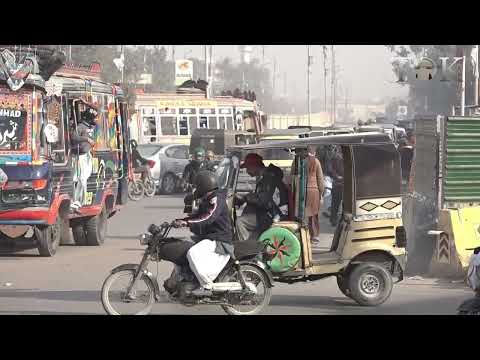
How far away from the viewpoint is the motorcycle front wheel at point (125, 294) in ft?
31.9

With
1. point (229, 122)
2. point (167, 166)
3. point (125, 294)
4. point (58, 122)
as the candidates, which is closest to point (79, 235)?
point (58, 122)

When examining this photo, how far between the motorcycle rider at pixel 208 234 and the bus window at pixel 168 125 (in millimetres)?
30961

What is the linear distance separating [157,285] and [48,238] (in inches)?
237

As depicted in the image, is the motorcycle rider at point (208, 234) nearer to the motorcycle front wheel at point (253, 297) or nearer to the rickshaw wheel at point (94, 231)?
the motorcycle front wheel at point (253, 297)

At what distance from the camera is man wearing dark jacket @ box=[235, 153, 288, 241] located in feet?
36.6

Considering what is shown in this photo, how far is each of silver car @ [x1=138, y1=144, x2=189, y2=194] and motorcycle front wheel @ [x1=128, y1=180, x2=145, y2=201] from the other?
2540 mm

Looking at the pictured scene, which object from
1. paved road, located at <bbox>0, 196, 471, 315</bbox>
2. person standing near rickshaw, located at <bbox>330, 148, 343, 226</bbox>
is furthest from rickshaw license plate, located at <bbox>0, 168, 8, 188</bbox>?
person standing near rickshaw, located at <bbox>330, 148, 343, 226</bbox>

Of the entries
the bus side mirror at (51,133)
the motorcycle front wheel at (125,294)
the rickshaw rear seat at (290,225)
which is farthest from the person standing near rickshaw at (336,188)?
the motorcycle front wheel at (125,294)

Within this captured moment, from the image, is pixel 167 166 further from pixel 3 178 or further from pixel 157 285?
pixel 157 285

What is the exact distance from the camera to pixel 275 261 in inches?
417

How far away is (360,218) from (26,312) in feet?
11.9

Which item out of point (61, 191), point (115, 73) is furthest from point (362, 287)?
point (115, 73)

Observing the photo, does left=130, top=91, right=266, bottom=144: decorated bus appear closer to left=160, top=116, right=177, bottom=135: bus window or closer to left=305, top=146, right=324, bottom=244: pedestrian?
left=160, top=116, right=177, bottom=135: bus window
